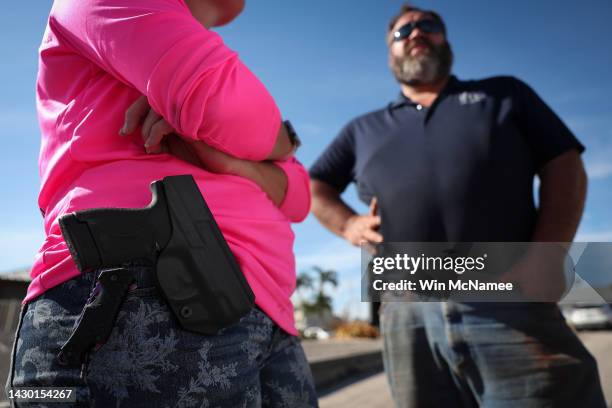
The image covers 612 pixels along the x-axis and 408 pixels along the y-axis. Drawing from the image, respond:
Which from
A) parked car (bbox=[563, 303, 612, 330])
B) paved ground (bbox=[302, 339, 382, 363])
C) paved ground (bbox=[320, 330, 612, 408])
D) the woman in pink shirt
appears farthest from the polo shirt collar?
parked car (bbox=[563, 303, 612, 330])

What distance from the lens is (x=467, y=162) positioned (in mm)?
2043

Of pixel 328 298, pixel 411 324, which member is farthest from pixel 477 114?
pixel 328 298

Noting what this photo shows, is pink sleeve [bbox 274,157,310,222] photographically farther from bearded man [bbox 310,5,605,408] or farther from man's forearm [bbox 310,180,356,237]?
man's forearm [bbox 310,180,356,237]

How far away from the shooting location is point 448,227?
2.02 m

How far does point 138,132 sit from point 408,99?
172cm

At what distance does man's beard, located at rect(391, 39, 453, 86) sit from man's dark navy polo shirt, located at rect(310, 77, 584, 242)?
7.1 inches

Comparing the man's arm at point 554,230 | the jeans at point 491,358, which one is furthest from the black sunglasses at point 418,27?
the jeans at point 491,358

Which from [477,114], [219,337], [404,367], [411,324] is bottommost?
[404,367]

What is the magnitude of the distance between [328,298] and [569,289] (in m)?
55.5

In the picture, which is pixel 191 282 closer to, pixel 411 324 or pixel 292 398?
pixel 292 398

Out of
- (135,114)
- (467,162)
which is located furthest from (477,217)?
(135,114)

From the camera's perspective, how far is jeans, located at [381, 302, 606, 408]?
1.76 m

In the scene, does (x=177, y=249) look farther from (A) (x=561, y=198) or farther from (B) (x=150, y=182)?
(A) (x=561, y=198)

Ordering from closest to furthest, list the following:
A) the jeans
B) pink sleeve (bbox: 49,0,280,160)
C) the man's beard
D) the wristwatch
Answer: pink sleeve (bbox: 49,0,280,160), the wristwatch, the jeans, the man's beard
